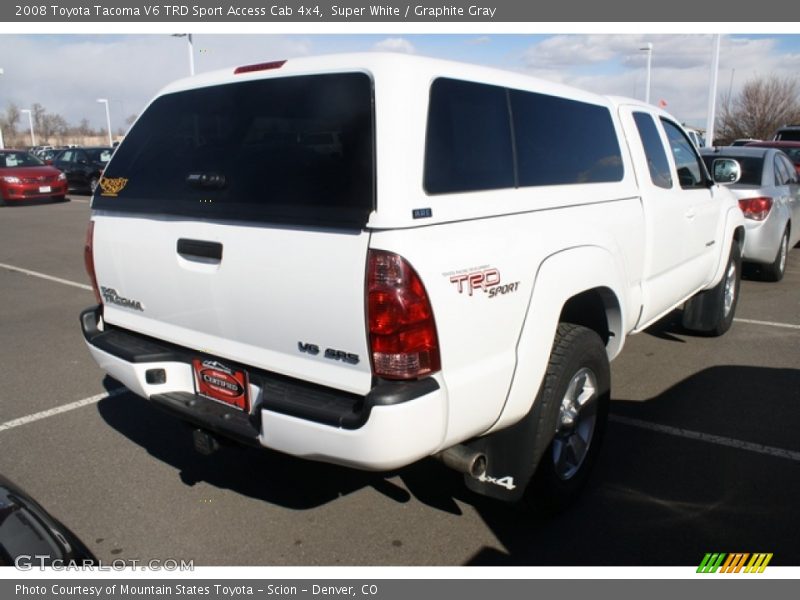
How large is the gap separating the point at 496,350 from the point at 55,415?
335 centimetres

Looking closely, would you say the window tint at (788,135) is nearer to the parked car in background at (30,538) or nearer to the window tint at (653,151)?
the window tint at (653,151)

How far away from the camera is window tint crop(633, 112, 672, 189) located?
4.36 meters

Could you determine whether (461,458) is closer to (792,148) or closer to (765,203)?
(765,203)

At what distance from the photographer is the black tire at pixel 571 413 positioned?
10.1 feet

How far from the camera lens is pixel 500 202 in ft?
9.23

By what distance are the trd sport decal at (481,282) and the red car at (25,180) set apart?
19799 mm

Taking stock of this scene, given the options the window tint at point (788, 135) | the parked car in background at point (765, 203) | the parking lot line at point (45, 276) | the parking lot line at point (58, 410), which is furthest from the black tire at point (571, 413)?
the window tint at point (788, 135)

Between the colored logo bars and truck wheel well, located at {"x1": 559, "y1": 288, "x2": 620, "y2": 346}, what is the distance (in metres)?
1.23

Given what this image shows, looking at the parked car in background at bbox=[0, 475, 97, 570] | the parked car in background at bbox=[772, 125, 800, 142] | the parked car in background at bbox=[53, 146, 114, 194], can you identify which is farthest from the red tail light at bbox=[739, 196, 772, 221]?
the parked car in background at bbox=[53, 146, 114, 194]

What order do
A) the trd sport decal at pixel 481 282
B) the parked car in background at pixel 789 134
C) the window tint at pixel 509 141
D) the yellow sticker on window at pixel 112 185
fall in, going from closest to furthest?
the trd sport decal at pixel 481 282
the window tint at pixel 509 141
the yellow sticker on window at pixel 112 185
the parked car in background at pixel 789 134

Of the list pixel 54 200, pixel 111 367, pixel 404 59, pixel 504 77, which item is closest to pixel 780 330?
pixel 504 77

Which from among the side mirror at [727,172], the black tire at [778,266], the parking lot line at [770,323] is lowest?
the parking lot line at [770,323]

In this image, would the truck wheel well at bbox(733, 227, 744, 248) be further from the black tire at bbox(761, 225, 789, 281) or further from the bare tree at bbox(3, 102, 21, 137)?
the bare tree at bbox(3, 102, 21, 137)

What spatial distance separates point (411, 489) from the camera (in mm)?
3615
